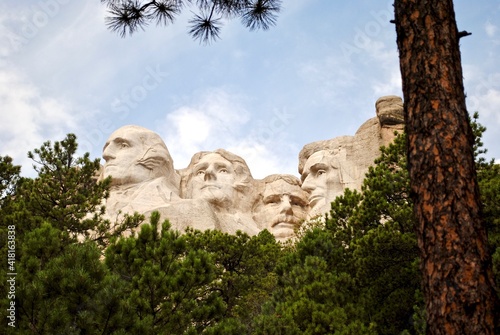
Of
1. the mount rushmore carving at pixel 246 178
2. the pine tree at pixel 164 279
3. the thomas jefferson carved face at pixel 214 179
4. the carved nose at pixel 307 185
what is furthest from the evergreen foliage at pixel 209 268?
the carved nose at pixel 307 185

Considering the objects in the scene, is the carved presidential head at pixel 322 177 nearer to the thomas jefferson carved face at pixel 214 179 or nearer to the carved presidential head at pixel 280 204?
the carved presidential head at pixel 280 204

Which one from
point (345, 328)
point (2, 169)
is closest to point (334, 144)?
point (2, 169)

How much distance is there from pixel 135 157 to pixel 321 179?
6.52m

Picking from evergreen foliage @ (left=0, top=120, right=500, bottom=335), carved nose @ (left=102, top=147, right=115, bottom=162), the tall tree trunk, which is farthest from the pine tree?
carved nose @ (left=102, top=147, right=115, bottom=162)

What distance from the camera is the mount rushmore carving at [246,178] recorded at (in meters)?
21.8

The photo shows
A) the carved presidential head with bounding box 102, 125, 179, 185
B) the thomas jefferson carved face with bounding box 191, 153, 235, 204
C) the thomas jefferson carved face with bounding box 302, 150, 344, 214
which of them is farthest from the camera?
the thomas jefferson carved face with bounding box 191, 153, 235, 204

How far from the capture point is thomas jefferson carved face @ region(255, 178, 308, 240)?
73.8ft

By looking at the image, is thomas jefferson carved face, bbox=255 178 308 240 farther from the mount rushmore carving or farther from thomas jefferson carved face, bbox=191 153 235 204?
thomas jefferson carved face, bbox=191 153 235 204

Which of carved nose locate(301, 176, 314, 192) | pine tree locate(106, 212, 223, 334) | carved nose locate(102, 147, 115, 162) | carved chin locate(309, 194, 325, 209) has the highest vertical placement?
carved nose locate(102, 147, 115, 162)

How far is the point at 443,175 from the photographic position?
14.4ft

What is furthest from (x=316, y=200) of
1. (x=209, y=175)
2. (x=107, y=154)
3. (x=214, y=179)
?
(x=107, y=154)

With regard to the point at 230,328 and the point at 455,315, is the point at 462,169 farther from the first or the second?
the point at 230,328

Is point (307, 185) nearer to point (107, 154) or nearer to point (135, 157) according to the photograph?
point (135, 157)

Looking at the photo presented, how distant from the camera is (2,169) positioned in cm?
1357
